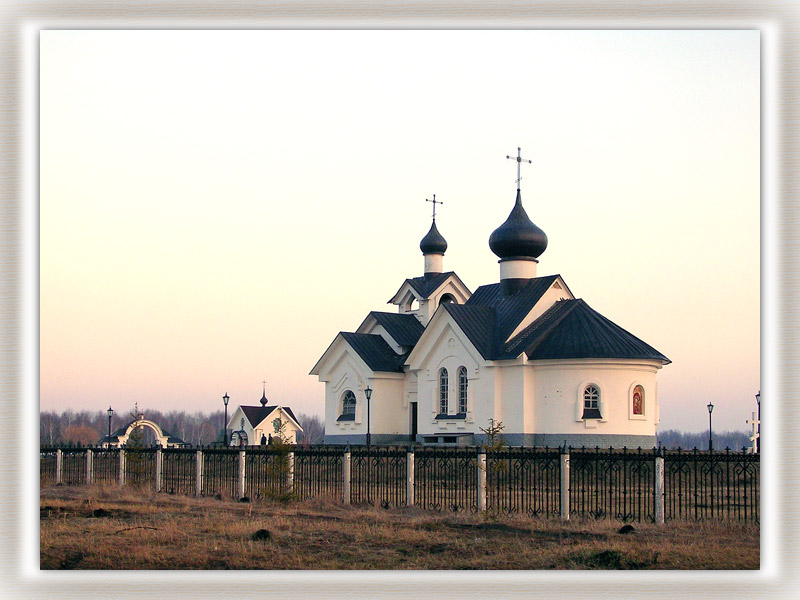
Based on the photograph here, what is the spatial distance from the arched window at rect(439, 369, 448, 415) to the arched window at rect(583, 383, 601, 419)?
5.21 meters

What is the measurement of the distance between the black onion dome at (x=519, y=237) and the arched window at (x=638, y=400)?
6.74m

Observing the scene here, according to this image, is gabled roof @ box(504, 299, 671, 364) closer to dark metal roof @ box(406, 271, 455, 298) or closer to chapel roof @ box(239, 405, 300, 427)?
dark metal roof @ box(406, 271, 455, 298)

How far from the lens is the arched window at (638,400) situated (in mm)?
30438

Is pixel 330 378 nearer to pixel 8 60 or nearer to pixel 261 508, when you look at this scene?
pixel 261 508

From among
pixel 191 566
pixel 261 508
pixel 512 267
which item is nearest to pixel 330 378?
pixel 512 267

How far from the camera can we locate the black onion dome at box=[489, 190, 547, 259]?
34.7 metres

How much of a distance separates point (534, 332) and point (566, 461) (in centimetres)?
1652

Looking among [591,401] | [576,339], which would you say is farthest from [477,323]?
[591,401]

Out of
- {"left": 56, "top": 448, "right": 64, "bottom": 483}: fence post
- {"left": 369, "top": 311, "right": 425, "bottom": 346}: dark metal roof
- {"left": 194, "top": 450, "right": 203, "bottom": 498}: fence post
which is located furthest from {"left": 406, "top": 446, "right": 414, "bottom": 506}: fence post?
{"left": 369, "top": 311, "right": 425, "bottom": 346}: dark metal roof

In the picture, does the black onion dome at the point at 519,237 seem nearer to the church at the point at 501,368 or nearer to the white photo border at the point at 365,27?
the church at the point at 501,368

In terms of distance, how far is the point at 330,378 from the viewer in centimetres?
3772

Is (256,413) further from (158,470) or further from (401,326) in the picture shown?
(158,470)

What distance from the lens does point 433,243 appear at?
40.9 metres

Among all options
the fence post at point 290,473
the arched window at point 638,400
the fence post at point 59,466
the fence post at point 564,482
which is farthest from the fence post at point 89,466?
the arched window at point 638,400
